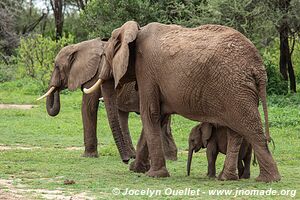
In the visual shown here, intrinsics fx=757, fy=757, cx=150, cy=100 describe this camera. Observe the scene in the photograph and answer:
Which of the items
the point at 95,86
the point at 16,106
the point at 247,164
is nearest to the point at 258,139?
the point at 247,164

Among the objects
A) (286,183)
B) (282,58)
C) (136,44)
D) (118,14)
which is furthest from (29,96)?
(286,183)

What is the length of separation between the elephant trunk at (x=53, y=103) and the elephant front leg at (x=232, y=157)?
4902 mm

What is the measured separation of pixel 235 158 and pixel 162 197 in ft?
5.60

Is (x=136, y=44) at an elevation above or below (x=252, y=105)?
above

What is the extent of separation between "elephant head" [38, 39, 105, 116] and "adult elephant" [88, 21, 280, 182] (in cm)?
227

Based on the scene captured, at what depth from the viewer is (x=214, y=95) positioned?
9539 mm

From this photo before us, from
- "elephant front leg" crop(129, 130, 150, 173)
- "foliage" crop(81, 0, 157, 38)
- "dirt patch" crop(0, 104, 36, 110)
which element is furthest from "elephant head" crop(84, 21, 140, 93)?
"foliage" crop(81, 0, 157, 38)

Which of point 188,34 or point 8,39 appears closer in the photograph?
point 188,34

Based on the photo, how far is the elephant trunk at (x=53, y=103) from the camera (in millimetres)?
13789

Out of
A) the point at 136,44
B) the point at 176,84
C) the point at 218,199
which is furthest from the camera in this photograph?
the point at 136,44

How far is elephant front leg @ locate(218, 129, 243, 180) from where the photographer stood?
9.60 metres

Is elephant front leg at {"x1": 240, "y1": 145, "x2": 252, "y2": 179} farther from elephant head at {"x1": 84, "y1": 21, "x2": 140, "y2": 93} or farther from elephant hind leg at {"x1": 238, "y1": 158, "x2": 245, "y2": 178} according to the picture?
elephant head at {"x1": 84, "y1": 21, "x2": 140, "y2": 93}

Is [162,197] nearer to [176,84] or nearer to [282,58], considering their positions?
[176,84]

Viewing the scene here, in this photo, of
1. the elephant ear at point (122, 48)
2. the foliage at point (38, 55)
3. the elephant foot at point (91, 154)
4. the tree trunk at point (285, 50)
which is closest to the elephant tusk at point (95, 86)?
the elephant ear at point (122, 48)
